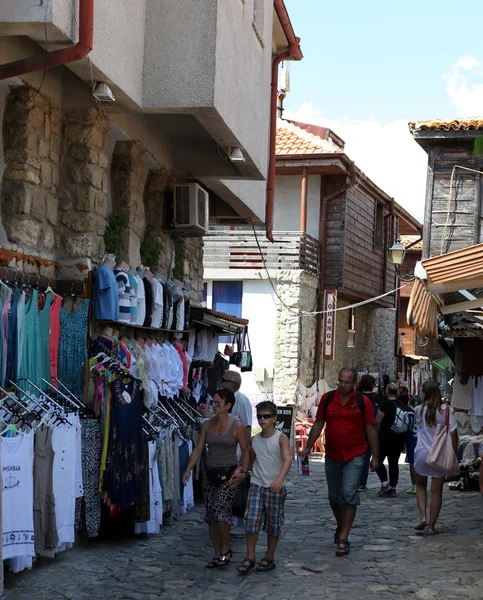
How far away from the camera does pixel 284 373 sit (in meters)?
24.6

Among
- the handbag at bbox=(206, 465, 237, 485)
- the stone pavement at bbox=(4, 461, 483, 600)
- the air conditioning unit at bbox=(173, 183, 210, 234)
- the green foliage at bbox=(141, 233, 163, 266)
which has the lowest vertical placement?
the stone pavement at bbox=(4, 461, 483, 600)

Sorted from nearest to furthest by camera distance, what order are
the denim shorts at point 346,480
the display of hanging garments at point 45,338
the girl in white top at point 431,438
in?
the display of hanging garments at point 45,338 → the denim shorts at point 346,480 → the girl in white top at point 431,438

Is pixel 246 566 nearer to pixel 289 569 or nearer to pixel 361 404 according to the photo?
pixel 289 569

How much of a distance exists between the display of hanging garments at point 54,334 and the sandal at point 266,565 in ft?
8.18

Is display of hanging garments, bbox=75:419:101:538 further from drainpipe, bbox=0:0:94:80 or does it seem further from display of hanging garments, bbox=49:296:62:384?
drainpipe, bbox=0:0:94:80

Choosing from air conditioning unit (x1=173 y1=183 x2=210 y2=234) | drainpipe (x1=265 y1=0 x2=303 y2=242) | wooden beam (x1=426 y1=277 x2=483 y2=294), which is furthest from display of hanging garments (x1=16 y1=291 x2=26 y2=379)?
drainpipe (x1=265 y1=0 x2=303 y2=242)

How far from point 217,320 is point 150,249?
2.55m

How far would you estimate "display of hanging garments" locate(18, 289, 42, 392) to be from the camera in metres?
8.04

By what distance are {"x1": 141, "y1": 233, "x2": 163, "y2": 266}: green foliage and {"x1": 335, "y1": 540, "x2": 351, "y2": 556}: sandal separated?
14.5 ft

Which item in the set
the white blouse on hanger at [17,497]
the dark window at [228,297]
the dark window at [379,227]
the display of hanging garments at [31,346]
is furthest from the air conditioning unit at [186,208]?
the dark window at [379,227]

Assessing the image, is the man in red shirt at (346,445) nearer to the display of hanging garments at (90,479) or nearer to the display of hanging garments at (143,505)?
the display of hanging garments at (143,505)

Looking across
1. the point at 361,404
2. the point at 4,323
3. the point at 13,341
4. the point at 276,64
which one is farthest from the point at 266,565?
the point at 276,64

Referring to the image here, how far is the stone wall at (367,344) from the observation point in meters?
28.6

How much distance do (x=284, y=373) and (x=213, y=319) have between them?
1081 cm
